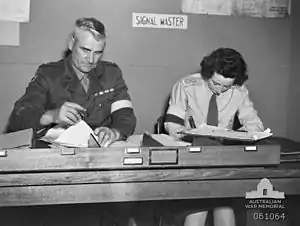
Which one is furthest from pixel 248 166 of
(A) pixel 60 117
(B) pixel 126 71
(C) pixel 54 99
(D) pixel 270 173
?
(B) pixel 126 71

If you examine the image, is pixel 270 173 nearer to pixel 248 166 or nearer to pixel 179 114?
pixel 248 166

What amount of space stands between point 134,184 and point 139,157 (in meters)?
0.08

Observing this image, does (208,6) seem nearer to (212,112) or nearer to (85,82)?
(212,112)

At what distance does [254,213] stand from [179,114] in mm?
590

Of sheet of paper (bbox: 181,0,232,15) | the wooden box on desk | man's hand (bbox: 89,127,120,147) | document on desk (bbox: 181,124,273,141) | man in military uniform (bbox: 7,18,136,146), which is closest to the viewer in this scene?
the wooden box on desk

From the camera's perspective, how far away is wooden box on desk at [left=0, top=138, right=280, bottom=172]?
1.30 meters

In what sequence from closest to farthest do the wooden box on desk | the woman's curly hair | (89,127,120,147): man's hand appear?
1. the wooden box on desk
2. (89,127,120,147): man's hand
3. the woman's curly hair

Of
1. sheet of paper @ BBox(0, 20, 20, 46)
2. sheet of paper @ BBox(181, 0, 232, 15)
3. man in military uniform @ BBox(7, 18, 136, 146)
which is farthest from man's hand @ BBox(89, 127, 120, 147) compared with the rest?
sheet of paper @ BBox(181, 0, 232, 15)

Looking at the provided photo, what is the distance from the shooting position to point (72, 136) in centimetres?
139

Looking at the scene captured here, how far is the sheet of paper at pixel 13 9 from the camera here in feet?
7.62

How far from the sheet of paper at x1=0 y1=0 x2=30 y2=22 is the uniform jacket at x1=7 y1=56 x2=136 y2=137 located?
0.53 m

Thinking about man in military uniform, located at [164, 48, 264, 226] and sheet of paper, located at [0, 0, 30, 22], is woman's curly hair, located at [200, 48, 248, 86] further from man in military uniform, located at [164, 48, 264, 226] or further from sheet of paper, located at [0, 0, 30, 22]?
sheet of paper, located at [0, 0, 30, 22]

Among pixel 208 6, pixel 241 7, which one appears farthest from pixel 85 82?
pixel 241 7

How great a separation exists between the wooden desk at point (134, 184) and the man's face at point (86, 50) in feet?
2.05
